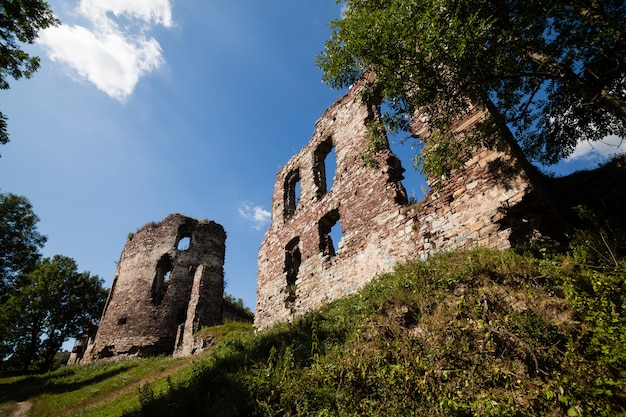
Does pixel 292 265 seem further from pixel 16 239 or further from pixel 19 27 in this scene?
pixel 16 239

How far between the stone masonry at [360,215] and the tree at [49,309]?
17.7 metres

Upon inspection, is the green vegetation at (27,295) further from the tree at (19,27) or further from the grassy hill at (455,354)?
the grassy hill at (455,354)

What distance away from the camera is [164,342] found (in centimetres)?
1727

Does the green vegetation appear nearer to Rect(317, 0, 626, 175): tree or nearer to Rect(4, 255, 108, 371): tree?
Rect(4, 255, 108, 371): tree

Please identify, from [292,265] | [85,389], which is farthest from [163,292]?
[292,265]

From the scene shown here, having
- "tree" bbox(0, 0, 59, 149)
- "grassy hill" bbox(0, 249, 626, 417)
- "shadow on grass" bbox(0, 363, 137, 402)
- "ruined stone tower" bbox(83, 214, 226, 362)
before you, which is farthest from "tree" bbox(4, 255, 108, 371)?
"grassy hill" bbox(0, 249, 626, 417)

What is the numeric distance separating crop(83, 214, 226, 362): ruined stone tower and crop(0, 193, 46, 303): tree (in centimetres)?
609

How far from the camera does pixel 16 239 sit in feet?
66.9

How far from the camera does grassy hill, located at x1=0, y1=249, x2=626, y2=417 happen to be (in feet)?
9.56

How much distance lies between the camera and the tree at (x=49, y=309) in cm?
1938

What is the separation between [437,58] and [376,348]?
4510mm

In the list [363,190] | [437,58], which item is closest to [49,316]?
[363,190]

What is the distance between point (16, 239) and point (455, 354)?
26.9 metres

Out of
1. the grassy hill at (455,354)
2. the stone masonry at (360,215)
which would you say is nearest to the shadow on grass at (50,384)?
the stone masonry at (360,215)
